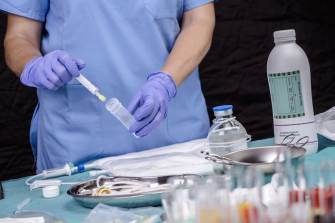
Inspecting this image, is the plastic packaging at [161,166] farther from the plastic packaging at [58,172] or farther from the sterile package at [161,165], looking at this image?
the plastic packaging at [58,172]

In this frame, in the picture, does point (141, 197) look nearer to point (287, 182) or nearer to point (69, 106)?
point (287, 182)

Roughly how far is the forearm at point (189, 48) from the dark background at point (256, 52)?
3.32ft

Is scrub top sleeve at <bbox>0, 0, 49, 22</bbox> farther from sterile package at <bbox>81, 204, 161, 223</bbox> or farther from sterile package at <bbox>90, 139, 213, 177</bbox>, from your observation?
sterile package at <bbox>81, 204, 161, 223</bbox>

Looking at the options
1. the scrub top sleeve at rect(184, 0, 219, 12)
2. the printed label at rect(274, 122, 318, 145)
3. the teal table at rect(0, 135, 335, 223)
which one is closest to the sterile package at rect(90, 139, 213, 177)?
the teal table at rect(0, 135, 335, 223)

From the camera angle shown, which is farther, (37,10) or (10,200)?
(37,10)

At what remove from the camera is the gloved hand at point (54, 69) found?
3.71 feet

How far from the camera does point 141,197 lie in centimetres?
72

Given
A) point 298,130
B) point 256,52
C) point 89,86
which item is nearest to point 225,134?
point 298,130

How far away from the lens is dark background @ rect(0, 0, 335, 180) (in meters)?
2.49

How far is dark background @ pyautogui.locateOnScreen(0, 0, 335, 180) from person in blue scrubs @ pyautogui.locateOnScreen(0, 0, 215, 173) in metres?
1.09

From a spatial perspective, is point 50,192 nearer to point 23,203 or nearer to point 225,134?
point 23,203

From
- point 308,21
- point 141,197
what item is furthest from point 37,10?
point 308,21

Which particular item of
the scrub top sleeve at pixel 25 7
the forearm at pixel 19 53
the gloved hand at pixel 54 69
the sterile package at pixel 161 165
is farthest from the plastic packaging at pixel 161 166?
the scrub top sleeve at pixel 25 7

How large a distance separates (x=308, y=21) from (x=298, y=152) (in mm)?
2177
